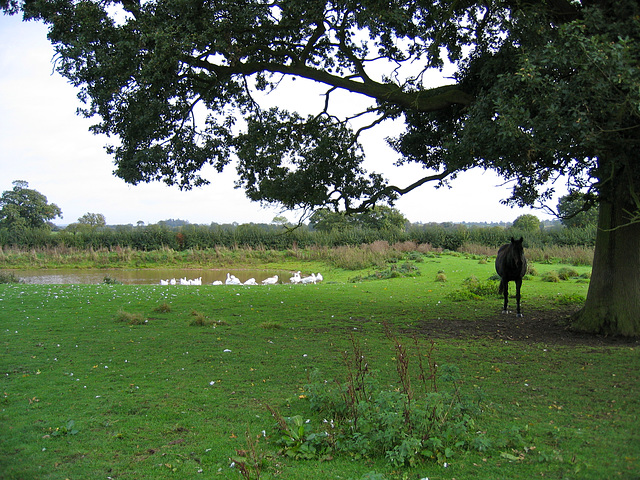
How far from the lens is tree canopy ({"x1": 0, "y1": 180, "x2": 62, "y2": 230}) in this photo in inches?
1967

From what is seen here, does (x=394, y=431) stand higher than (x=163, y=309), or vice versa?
(x=394, y=431)

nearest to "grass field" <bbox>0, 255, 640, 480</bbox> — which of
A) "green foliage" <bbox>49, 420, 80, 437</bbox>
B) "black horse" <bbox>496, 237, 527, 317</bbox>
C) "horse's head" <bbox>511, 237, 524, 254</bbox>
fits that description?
"green foliage" <bbox>49, 420, 80, 437</bbox>

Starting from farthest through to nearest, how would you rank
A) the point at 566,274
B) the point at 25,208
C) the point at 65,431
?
the point at 25,208
the point at 566,274
the point at 65,431

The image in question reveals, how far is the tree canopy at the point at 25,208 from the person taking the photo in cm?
4997

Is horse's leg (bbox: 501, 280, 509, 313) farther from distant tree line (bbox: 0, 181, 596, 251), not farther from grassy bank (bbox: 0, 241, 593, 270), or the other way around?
distant tree line (bbox: 0, 181, 596, 251)

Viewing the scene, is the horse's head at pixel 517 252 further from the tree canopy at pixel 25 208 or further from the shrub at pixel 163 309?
the tree canopy at pixel 25 208

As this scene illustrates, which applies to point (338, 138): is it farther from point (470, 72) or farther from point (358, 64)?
point (470, 72)

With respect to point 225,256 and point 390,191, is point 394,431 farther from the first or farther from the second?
point 225,256

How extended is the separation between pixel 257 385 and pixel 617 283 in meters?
8.39

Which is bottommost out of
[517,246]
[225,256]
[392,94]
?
[225,256]

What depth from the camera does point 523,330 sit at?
10758 millimetres

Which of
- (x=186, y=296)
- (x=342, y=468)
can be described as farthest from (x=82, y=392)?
(x=186, y=296)

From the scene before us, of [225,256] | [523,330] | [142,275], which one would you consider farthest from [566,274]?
[225,256]

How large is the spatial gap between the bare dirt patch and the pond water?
64.2ft
